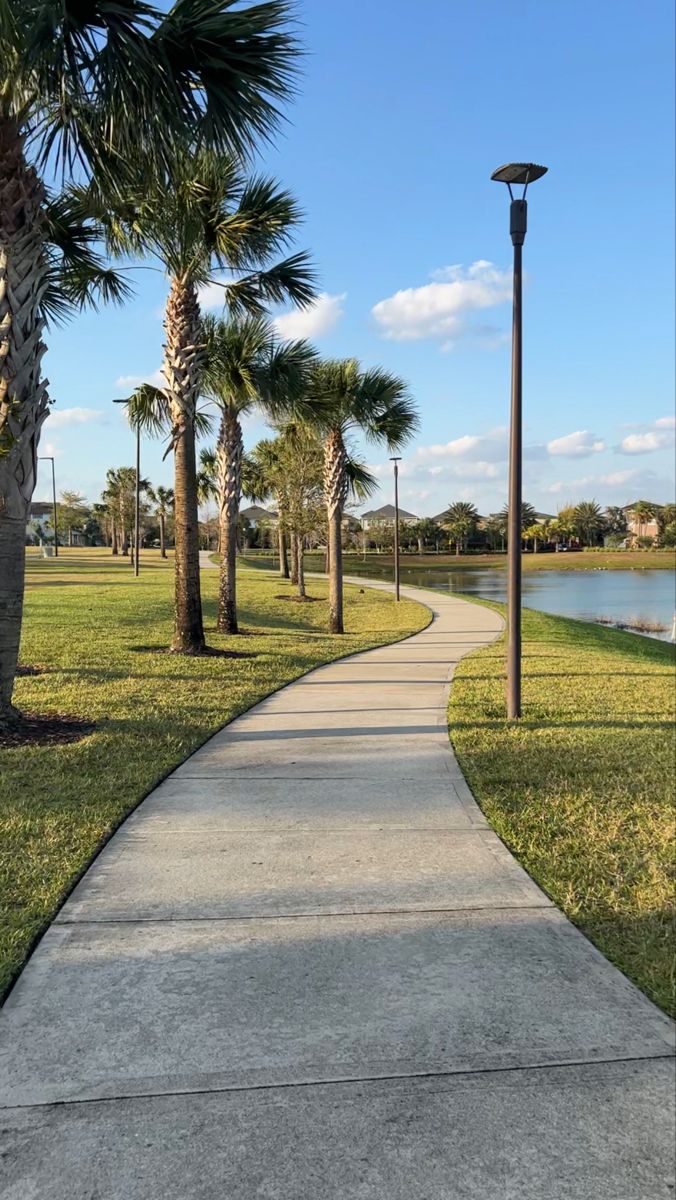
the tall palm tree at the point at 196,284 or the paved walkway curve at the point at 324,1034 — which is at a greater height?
the tall palm tree at the point at 196,284

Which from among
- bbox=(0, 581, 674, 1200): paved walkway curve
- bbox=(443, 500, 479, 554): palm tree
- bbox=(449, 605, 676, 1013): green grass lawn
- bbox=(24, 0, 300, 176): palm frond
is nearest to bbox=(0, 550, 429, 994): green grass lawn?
bbox=(0, 581, 674, 1200): paved walkway curve

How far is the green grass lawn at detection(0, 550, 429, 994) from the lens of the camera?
3924 millimetres

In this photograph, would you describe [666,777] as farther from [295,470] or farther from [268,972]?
[295,470]

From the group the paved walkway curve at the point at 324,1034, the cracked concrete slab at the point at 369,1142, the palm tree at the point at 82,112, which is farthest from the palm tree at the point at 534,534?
the cracked concrete slab at the point at 369,1142

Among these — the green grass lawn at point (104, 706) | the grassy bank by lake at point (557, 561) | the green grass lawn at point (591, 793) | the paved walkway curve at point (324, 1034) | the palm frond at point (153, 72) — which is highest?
the palm frond at point (153, 72)

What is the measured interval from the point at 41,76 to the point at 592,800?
633 centimetres

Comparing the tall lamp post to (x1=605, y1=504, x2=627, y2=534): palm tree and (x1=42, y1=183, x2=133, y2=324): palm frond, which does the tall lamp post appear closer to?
(x1=42, y1=183, x2=133, y2=324): palm frond

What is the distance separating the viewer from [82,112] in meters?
6.24

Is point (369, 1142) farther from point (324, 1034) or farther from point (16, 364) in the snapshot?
point (16, 364)

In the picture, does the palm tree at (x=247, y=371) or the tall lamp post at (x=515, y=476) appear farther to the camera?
the palm tree at (x=247, y=371)

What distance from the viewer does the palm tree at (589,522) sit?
134500 millimetres

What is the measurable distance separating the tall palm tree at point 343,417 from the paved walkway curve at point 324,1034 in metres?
12.7

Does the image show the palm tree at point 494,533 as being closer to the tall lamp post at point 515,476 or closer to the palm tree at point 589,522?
the palm tree at point 589,522

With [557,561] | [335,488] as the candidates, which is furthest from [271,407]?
[557,561]
